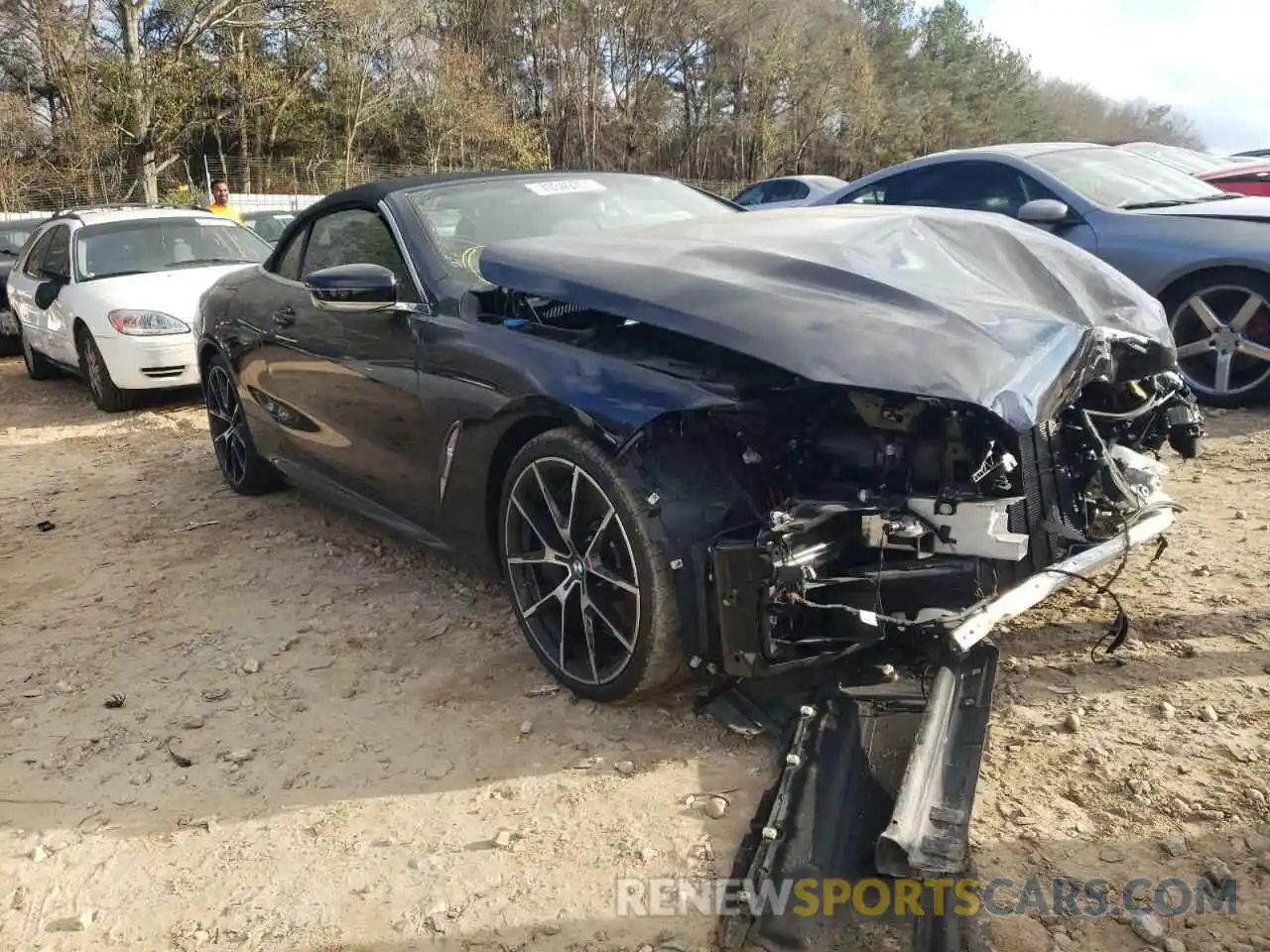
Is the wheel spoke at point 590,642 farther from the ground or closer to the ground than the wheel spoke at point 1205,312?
closer to the ground

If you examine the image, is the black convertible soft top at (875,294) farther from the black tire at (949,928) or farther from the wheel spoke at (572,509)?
the black tire at (949,928)

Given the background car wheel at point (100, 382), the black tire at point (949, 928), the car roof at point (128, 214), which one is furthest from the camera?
the car roof at point (128, 214)

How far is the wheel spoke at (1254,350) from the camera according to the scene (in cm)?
535

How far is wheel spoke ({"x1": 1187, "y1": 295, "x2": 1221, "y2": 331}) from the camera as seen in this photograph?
17.9ft

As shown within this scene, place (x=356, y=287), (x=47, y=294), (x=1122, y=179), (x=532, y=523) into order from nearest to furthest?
(x=532, y=523), (x=356, y=287), (x=1122, y=179), (x=47, y=294)

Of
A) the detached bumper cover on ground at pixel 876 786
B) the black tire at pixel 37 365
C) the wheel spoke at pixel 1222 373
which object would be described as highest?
the black tire at pixel 37 365

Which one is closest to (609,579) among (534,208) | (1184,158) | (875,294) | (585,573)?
(585,573)

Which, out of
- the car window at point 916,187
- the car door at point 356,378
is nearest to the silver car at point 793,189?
the car window at point 916,187

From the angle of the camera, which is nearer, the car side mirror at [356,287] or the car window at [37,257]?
the car side mirror at [356,287]

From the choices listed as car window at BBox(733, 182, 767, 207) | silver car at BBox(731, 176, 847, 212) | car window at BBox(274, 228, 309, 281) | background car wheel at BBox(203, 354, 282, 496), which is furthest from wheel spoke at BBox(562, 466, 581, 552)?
car window at BBox(733, 182, 767, 207)

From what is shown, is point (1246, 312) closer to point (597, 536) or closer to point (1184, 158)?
point (597, 536)

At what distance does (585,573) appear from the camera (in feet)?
9.46

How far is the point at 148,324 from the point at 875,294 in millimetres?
6445

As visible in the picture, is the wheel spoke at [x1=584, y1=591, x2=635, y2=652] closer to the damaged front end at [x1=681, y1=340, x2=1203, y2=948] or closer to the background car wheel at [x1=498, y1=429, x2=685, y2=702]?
the background car wheel at [x1=498, y1=429, x2=685, y2=702]
